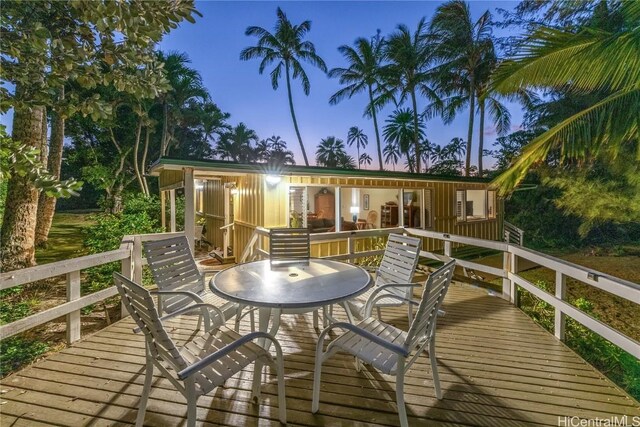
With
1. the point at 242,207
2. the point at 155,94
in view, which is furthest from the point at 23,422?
the point at 242,207

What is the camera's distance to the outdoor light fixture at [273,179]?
572cm

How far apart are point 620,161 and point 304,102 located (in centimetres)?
1631

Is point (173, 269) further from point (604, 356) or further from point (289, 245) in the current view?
point (604, 356)

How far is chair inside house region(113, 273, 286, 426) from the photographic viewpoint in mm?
1553

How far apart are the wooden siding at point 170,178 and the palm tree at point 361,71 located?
41.9ft

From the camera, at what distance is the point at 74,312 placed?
292cm

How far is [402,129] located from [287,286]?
18.3 metres

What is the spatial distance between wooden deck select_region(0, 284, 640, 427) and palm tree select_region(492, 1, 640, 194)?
2.34m

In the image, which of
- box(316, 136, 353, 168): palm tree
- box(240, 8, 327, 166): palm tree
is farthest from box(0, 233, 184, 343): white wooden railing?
box(316, 136, 353, 168): palm tree

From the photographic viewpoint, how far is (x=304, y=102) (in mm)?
19172

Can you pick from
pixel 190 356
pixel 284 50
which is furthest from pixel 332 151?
pixel 190 356

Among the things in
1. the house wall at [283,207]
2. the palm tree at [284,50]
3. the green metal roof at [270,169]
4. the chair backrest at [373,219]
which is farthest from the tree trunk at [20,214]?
the palm tree at [284,50]

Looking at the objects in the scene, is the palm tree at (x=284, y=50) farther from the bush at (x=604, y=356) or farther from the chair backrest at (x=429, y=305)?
the chair backrest at (x=429, y=305)

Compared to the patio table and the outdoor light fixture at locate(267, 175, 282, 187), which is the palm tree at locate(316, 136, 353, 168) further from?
the patio table
